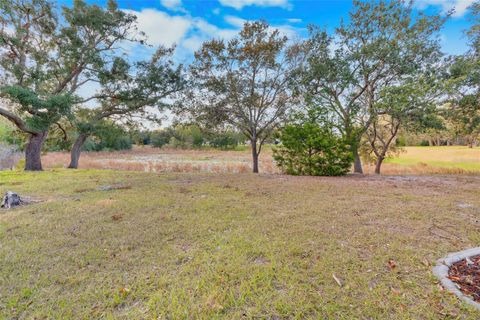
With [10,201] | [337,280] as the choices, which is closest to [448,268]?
[337,280]

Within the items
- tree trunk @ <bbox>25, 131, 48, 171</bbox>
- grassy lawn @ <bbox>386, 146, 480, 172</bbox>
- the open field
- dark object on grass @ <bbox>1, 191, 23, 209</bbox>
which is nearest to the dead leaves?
dark object on grass @ <bbox>1, 191, 23, 209</bbox>

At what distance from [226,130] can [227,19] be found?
449 cm

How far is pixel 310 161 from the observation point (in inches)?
340

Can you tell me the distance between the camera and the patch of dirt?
5.46 ft

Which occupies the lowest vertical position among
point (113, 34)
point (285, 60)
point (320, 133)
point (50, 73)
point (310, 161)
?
point (310, 161)

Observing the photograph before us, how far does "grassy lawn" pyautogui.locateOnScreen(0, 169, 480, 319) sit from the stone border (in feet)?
0.21

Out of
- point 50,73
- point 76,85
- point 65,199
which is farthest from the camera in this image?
point 76,85

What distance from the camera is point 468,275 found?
1.88 meters

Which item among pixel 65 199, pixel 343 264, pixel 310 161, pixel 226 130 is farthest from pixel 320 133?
pixel 65 199

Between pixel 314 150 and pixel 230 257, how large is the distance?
23.8ft

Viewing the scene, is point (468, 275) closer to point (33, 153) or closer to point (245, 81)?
point (245, 81)

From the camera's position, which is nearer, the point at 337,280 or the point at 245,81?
the point at 337,280

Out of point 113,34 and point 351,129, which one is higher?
point 113,34

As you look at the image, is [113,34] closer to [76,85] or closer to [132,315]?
[76,85]
